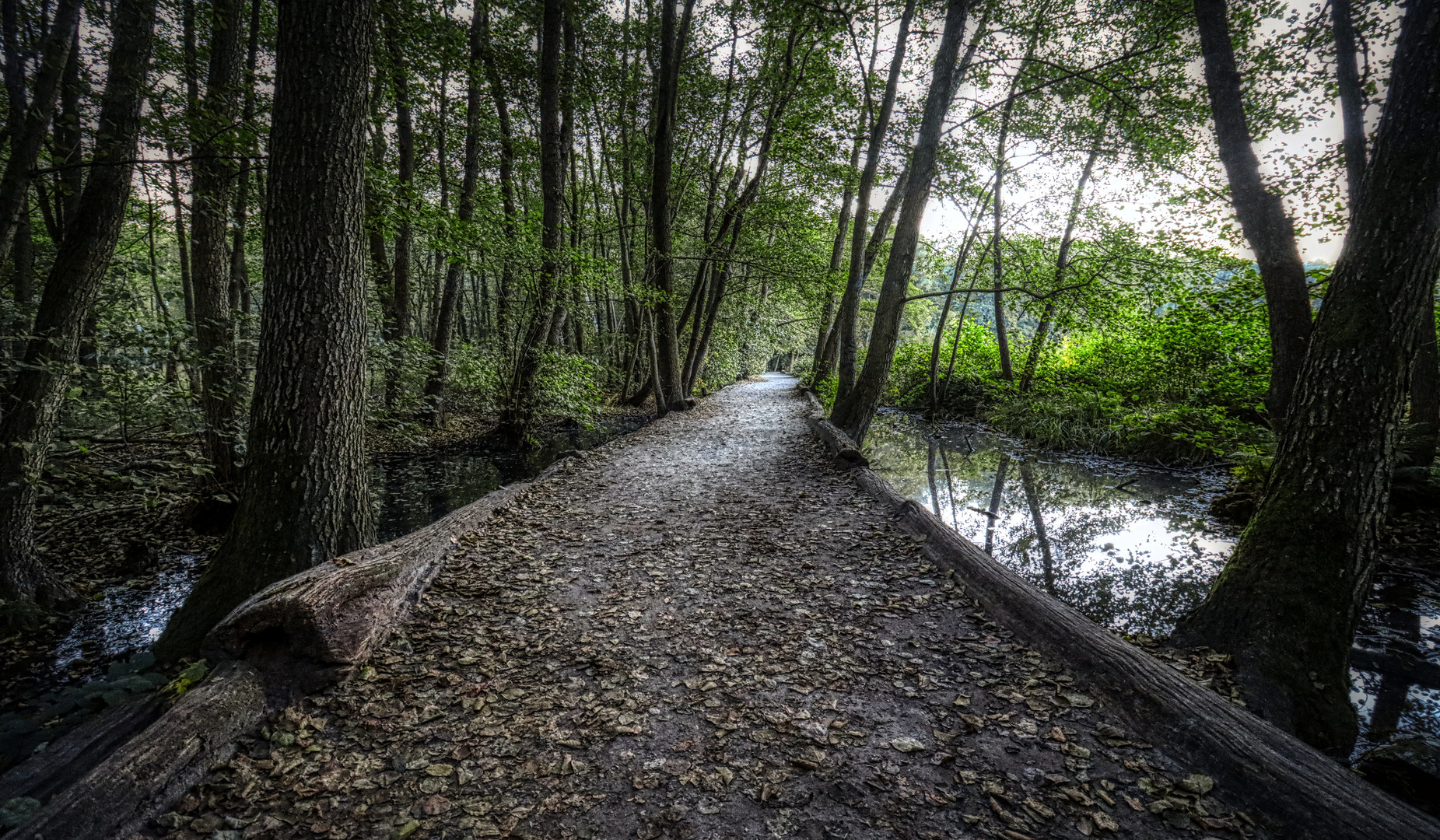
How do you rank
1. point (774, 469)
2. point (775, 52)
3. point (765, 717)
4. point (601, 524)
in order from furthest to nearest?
1. point (775, 52)
2. point (774, 469)
3. point (601, 524)
4. point (765, 717)

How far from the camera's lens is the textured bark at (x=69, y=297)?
4.07 meters

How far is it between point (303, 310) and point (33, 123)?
151 inches

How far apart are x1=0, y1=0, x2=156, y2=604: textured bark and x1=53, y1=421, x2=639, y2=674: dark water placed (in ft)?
1.83

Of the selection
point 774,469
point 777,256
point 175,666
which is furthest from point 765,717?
point 777,256

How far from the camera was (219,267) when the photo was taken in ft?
19.1

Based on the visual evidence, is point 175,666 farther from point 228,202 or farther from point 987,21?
point 987,21

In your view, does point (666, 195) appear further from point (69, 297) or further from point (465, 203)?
point (69, 297)

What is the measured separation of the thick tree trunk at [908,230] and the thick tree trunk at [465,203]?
780 cm

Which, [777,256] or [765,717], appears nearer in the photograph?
[765,717]

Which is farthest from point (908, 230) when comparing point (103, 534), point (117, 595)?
point (103, 534)

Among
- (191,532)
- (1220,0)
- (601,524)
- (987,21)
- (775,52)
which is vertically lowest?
(191,532)

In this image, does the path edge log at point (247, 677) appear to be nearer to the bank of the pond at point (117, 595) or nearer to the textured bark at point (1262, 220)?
the bank of the pond at point (117, 595)

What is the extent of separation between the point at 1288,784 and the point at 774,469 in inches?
249

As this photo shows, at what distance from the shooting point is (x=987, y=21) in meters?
9.27
